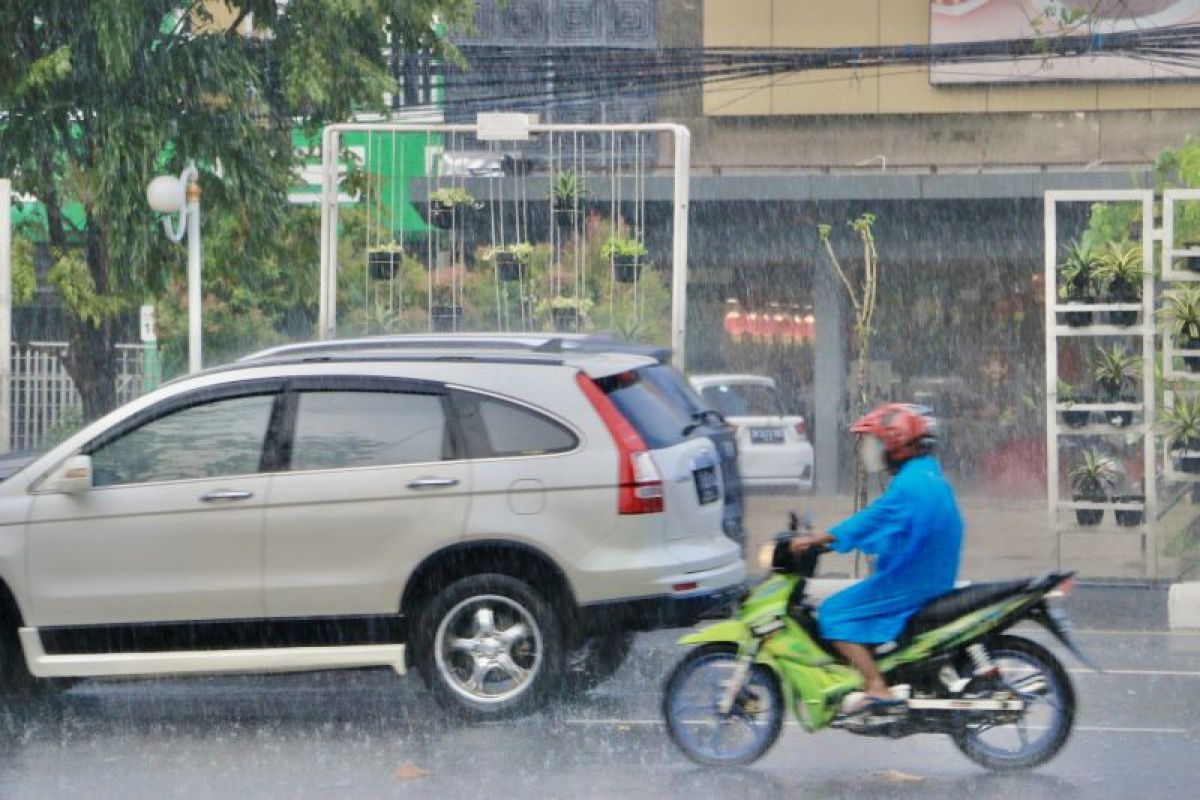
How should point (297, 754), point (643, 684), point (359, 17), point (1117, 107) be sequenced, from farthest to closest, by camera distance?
point (1117, 107)
point (359, 17)
point (643, 684)
point (297, 754)

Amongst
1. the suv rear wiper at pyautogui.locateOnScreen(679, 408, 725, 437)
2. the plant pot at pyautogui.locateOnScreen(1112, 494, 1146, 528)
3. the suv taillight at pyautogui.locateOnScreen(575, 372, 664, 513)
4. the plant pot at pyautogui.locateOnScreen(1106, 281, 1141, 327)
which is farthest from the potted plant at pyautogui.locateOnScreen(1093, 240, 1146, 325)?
the suv taillight at pyautogui.locateOnScreen(575, 372, 664, 513)

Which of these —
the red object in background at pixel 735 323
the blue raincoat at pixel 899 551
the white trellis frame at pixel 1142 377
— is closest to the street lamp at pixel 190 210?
the white trellis frame at pixel 1142 377

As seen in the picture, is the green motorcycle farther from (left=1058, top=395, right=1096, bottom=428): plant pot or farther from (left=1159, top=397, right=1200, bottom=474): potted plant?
(left=1058, top=395, right=1096, bottom=428): plant pot

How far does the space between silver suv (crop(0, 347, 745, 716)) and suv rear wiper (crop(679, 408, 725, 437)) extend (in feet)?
0.84

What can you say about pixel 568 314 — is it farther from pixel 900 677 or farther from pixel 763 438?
pixel 763 438

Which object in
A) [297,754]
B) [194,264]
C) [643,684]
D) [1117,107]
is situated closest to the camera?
[297,754]

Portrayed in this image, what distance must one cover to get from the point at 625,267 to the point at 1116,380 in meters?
3.91

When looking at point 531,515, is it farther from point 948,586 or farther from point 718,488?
point 948,586

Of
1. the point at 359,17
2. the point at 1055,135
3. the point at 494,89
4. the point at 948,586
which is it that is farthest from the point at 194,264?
the point at 1055,135

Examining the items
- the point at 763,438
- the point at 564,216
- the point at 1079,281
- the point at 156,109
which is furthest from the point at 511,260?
the point at 763,438

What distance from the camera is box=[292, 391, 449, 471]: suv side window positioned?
9336mm

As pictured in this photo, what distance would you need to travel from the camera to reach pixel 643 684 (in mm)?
10422

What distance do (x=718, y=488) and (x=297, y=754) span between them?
243 cm

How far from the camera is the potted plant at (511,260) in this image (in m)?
15.6
